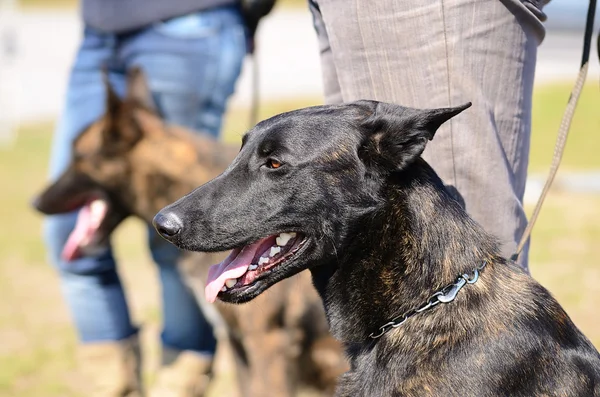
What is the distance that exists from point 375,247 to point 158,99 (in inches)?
92.3

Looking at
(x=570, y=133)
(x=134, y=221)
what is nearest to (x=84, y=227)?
(x=134, y=221)

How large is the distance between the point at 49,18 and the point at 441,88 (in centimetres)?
2942

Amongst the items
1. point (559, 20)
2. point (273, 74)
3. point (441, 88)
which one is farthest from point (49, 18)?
point (441, 88)

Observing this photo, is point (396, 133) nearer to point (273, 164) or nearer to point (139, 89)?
point (273, 164)

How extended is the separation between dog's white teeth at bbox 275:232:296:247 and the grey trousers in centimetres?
55

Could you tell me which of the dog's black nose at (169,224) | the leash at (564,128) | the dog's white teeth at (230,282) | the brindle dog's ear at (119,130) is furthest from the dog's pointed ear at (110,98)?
the leash at (564,128)

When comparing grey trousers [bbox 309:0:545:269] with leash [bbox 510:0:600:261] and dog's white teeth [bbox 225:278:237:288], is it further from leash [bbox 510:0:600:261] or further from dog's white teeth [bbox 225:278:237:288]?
dog's white teeth [bbox 225:278:237:288]

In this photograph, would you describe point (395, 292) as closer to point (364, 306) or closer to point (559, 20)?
point (364, 306)

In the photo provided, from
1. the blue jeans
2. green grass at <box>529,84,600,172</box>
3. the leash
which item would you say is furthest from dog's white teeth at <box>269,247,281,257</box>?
green grass at <box>529,84,600,172</box>

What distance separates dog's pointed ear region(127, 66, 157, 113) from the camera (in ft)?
14.4

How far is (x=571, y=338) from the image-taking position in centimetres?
242

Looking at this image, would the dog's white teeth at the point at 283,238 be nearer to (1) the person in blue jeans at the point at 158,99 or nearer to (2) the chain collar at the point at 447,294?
(2) the chain collar at the point at 447,294

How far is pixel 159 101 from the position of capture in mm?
4543

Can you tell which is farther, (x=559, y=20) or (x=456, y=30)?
(x=559, y=20)
